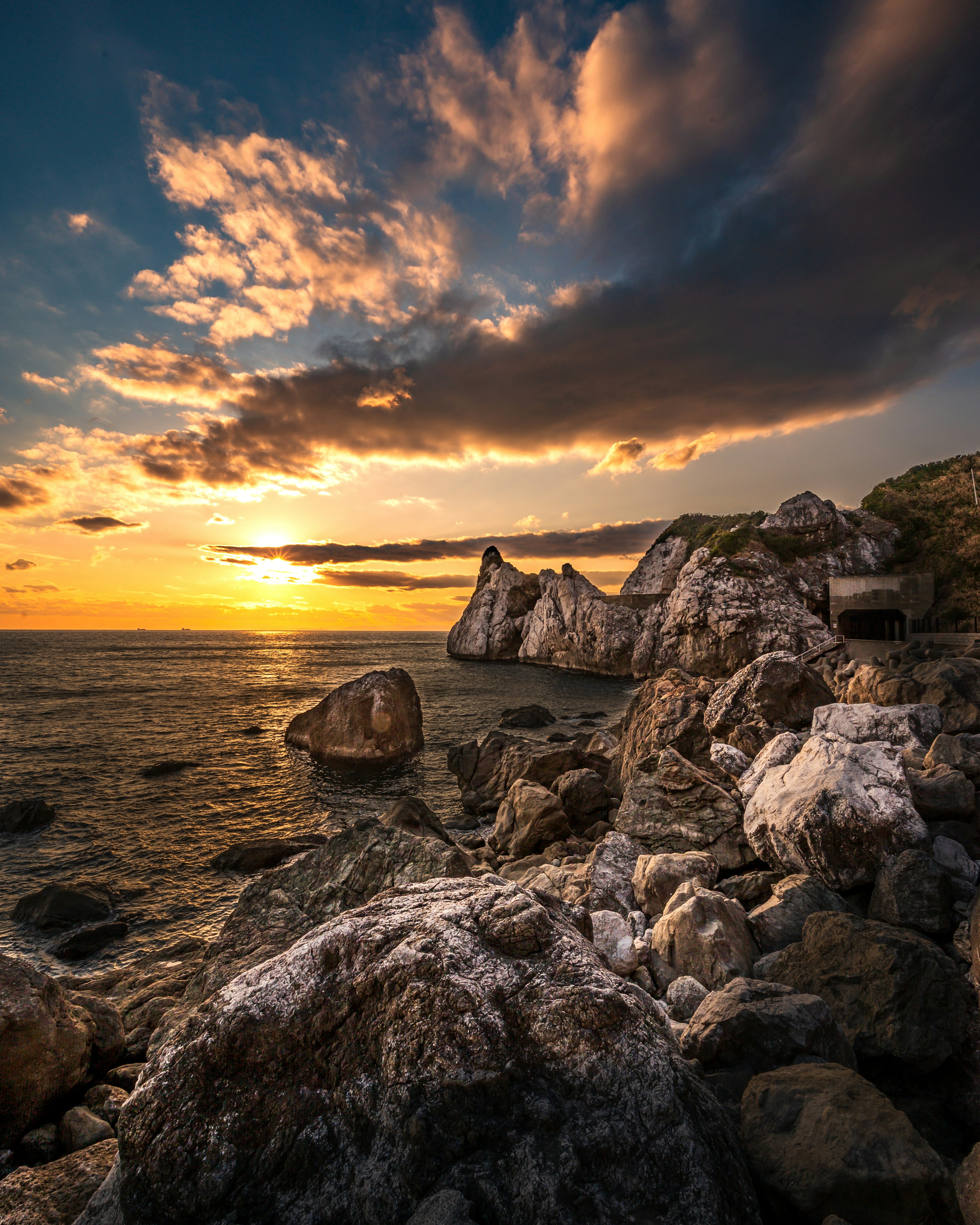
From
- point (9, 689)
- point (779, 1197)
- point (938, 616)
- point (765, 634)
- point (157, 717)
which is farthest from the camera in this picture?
point (9, 689)

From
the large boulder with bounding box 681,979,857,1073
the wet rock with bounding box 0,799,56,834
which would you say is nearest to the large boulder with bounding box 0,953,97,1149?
the large boulder with bounding box 681,979,857,1073

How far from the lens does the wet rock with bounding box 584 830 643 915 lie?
7.18 metres

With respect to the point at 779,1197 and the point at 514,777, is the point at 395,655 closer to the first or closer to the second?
the point at 514,777

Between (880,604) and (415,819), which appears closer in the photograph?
(415,819)

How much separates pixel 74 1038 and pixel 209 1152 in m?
3.75

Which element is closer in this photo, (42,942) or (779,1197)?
(779,1197)

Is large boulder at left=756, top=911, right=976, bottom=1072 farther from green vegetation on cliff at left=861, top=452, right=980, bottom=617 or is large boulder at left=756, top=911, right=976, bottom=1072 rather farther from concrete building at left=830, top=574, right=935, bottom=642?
green vegetation on cliff at left=861, top=452, right=980, bottom=617

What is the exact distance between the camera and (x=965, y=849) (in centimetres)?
594

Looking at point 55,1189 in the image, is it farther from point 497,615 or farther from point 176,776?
point 497,615

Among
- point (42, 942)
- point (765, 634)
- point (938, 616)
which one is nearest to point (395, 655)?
point (765, 634)

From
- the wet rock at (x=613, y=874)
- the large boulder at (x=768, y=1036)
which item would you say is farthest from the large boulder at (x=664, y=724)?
the large boulder at (x=768, y=1036)

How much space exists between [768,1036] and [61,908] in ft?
46.3

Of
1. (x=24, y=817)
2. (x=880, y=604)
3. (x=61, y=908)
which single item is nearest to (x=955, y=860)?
(x=61, y=908)

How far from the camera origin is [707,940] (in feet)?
17.0
